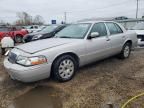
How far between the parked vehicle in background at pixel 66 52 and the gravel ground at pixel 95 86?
0.33m

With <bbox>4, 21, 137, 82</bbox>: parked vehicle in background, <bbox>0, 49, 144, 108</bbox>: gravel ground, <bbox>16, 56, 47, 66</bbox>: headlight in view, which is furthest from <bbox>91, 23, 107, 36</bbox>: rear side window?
<bbox>16, 56, 47, 66</bbox>: headlight

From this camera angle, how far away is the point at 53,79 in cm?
473

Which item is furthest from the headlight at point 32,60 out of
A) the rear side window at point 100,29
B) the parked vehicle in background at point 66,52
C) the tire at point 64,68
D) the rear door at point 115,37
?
the rear door at point 115,37

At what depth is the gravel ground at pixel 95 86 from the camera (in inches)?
141

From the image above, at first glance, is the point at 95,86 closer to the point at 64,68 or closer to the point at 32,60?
the point at 64,68

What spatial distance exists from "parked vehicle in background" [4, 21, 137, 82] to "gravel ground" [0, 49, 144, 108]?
33cm

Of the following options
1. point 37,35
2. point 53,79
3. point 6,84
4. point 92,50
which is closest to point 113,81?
point 92,50

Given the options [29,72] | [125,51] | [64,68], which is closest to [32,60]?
[29,72]

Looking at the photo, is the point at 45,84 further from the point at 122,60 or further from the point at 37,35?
the point at 37,35

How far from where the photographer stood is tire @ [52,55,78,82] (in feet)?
14.4

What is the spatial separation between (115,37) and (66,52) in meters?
2.16

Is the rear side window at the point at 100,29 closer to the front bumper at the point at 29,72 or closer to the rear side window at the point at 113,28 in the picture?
the rear side window at the point at 113,28

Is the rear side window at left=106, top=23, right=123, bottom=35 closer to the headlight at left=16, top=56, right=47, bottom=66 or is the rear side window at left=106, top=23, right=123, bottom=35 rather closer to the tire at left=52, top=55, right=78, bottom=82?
the tire at left=52, top=55, right=78, bottom=82

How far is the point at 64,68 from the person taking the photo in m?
4.54
